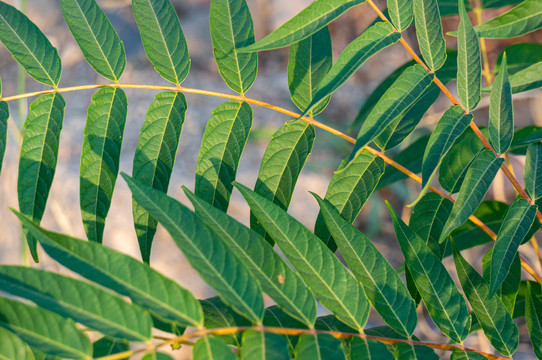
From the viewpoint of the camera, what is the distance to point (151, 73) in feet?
9.56

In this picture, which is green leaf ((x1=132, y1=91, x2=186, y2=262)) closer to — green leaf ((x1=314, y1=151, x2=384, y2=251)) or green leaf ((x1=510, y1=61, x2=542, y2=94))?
green leaf ((x1=314, y1=151, x2=384, y2=251))

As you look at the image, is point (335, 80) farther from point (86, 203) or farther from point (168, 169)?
point (86, 203)

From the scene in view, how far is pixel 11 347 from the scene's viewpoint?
506mm

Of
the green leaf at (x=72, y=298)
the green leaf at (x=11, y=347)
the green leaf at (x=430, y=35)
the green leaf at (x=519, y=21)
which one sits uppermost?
the green leaf at (x=519, y=21)

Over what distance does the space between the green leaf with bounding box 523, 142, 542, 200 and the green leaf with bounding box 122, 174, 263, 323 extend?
432 mm

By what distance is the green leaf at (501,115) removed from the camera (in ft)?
2.15

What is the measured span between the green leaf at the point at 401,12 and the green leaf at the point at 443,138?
146 millimetres

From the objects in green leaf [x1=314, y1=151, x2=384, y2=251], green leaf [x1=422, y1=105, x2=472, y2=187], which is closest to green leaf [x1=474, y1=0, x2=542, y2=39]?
green leaf [x1=422, y1=105, x2=472, y2=187]

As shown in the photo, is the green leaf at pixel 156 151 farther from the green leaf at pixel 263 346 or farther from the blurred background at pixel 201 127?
the blurred background at pixel 201 127

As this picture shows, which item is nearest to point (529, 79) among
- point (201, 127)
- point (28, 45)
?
point (28, 45)

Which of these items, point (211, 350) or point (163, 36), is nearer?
point (211, 350)

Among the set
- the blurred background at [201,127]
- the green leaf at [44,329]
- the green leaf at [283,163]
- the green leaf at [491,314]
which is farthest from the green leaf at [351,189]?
the blurred background at [201,127]

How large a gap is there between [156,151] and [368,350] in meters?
0.42

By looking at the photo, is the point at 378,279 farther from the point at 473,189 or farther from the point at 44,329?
the point at 44,329
